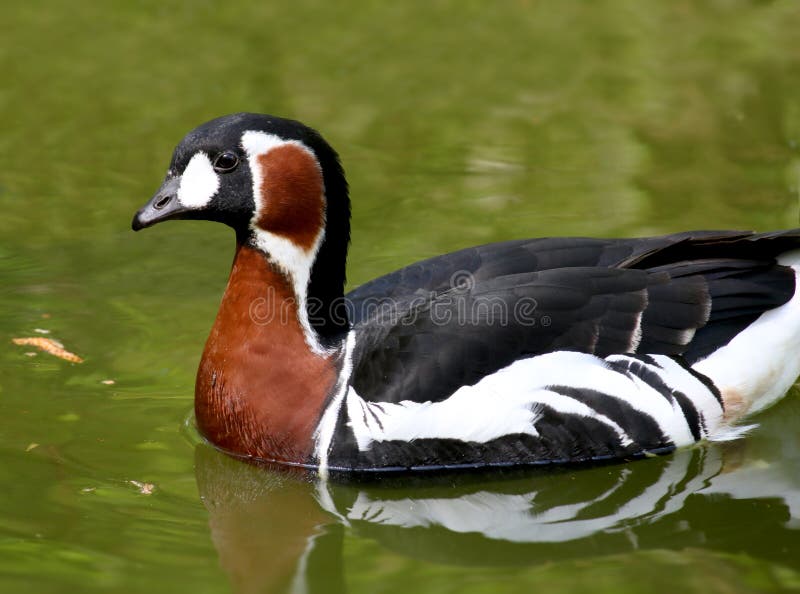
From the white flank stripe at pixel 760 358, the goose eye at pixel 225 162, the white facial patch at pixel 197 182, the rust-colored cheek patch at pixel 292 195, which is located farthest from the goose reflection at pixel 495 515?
the goose eye at pixel 225 162

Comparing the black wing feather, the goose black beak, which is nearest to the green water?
the black wing feather

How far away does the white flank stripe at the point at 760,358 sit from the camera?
719 cm

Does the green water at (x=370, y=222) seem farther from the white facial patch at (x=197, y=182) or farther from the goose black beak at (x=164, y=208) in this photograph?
the white facial patch at (x=197, y=182)

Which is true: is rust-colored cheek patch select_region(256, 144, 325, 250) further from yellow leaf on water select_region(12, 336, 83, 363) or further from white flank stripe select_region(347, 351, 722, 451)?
yellow leaf on water select_region(12, 336, 83, 363)

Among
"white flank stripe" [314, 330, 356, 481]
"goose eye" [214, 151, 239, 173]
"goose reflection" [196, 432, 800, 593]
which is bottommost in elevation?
"goose reflection" [196, 432, 800, 593]

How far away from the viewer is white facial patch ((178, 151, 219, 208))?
6.69 meters

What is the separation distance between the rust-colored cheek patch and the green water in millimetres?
1332

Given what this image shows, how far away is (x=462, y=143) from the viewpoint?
11023 mm

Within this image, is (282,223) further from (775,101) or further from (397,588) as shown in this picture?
(775,101)

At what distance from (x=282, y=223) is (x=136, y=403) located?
158cm

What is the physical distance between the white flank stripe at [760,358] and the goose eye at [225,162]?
2779 mm

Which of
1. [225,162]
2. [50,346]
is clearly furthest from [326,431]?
[50,346]

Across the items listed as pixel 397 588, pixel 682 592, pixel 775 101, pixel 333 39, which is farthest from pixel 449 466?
pixel 333 39

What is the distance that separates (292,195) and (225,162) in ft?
1.29
